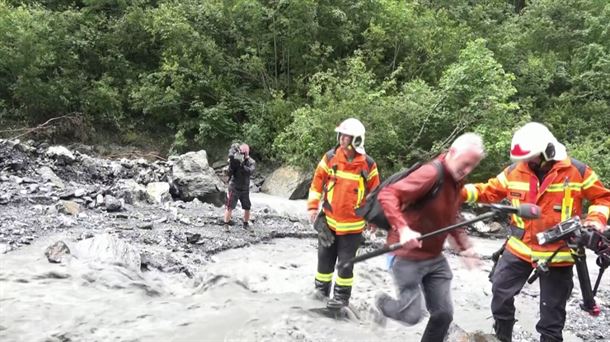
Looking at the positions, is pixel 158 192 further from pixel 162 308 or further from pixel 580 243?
pixel 580 243

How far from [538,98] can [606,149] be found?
17.9 ft

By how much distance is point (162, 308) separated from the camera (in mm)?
5383

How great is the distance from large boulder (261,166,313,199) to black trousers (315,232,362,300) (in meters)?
10.9

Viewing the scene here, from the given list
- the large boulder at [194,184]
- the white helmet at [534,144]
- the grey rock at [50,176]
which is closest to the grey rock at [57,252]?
the grey rock at [50,176]

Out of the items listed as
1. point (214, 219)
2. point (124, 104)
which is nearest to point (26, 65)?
point (124, 104)

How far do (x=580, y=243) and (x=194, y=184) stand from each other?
35.2ft

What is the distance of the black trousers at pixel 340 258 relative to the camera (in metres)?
5.29

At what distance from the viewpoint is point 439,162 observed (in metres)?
3.72

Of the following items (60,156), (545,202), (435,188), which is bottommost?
(60,156)

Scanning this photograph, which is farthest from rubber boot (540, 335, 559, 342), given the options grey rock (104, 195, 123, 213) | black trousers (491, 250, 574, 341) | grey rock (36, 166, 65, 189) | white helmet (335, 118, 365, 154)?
grey rock (36, 166, 65, 189)

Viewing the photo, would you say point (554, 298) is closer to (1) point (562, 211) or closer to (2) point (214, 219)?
(1) point (562, 211)

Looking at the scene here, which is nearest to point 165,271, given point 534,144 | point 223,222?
point 223,222

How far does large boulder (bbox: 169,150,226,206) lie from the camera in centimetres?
1343

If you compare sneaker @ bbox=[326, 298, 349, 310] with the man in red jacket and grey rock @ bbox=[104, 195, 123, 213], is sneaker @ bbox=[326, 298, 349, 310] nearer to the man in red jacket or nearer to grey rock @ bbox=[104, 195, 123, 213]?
the man in red jacket
